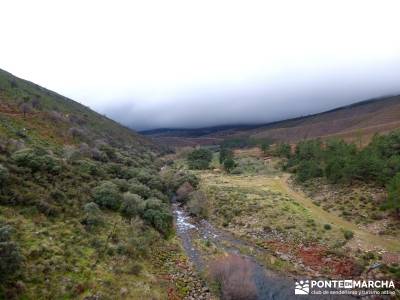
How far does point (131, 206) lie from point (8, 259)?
71.4 ft

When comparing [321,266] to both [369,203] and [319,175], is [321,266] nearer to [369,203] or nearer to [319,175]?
[369,203]

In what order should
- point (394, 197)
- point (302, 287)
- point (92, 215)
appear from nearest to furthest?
point (302, 287) < point (92, 215) < point (394, 197)

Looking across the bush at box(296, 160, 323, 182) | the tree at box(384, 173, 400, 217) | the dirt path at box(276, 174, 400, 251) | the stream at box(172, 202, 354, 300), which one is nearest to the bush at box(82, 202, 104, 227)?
the stream at box(172, 202, 354, 300)

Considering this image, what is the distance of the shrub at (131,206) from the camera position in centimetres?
4319

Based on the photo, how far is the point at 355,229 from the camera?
1726 inches

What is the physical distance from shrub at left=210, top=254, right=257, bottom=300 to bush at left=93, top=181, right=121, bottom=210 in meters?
17.5

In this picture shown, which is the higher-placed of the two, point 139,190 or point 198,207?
point 139,190

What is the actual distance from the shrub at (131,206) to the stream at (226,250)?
265 inches

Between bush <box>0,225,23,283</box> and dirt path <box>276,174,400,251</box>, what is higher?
bush <box>0,225,23,283</box>

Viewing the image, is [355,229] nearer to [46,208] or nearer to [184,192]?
[184,192]

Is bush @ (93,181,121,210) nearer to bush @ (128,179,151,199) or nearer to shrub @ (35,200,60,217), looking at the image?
bush @ (128,179,151,199)

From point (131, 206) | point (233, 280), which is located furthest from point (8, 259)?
point (131, 206)

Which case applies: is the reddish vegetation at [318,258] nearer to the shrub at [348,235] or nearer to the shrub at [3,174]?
the shrub at [348,235]

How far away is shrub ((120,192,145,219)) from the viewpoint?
43188 mm
